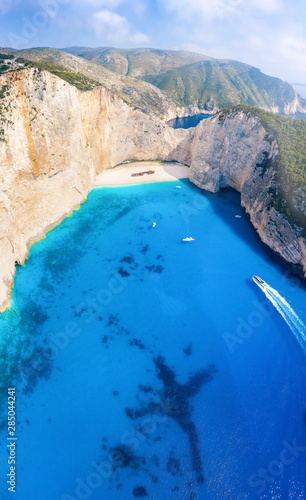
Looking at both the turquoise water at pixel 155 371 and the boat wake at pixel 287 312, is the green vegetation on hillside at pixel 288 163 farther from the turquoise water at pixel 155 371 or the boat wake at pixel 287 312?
the boat wake at pixel 287 312

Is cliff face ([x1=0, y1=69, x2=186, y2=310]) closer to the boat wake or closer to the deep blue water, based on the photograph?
the boat wake

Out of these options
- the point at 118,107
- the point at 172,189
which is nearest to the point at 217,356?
the point at 172,189

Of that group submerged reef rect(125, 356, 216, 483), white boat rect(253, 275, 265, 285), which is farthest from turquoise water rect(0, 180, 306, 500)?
white boat rect(253, 275, 265, 285)

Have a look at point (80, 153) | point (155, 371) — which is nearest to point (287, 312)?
point (155, 371)

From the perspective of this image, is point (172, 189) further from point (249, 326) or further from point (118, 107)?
point (249, 326)

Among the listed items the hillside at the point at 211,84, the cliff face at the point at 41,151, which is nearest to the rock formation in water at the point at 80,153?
the cliff face at the point at 41,151
